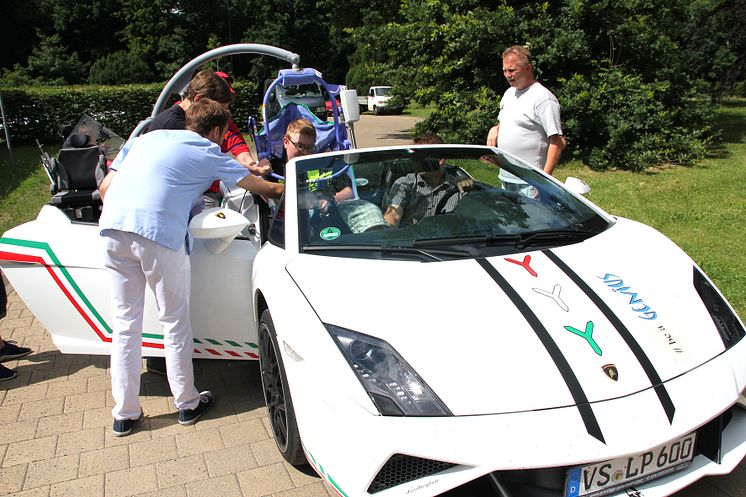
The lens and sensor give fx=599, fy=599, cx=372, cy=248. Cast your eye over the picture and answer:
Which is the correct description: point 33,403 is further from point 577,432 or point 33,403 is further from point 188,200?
point 577,432

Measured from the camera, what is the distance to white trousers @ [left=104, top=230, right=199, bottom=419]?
9.86ft

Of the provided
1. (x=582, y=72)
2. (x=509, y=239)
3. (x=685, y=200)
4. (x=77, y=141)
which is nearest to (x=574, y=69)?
(x=582, y=72)

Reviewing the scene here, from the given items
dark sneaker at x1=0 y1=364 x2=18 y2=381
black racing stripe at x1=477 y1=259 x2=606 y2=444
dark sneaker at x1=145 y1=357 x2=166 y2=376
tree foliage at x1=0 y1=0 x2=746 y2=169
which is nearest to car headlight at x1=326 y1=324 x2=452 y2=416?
black racing stripe at x1=477 y1=259 x2=606 y2=444

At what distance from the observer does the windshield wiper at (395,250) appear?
2.69 m

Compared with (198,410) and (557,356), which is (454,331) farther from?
(198,410)

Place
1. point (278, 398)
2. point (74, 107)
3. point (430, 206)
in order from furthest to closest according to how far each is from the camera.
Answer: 1. point (74, 107)
2. point (430, 206)
3. point (278, 398)

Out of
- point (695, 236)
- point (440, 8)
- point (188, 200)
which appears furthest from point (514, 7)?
point (188, 200)

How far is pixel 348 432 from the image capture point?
2.06 m

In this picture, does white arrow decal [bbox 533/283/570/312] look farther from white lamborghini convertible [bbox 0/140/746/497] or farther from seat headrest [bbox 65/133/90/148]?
seat headrest [bbox 65/133/90/148]

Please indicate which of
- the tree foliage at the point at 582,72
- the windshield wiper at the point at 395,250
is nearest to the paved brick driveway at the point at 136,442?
the windshield wiper at the point at 395,250

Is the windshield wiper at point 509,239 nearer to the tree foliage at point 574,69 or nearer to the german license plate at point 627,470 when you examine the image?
the german license plate at point 627,470

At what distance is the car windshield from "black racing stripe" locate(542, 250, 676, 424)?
11.1 inches

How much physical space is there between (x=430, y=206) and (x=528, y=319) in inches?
46.9

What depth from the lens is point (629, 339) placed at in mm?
2248
